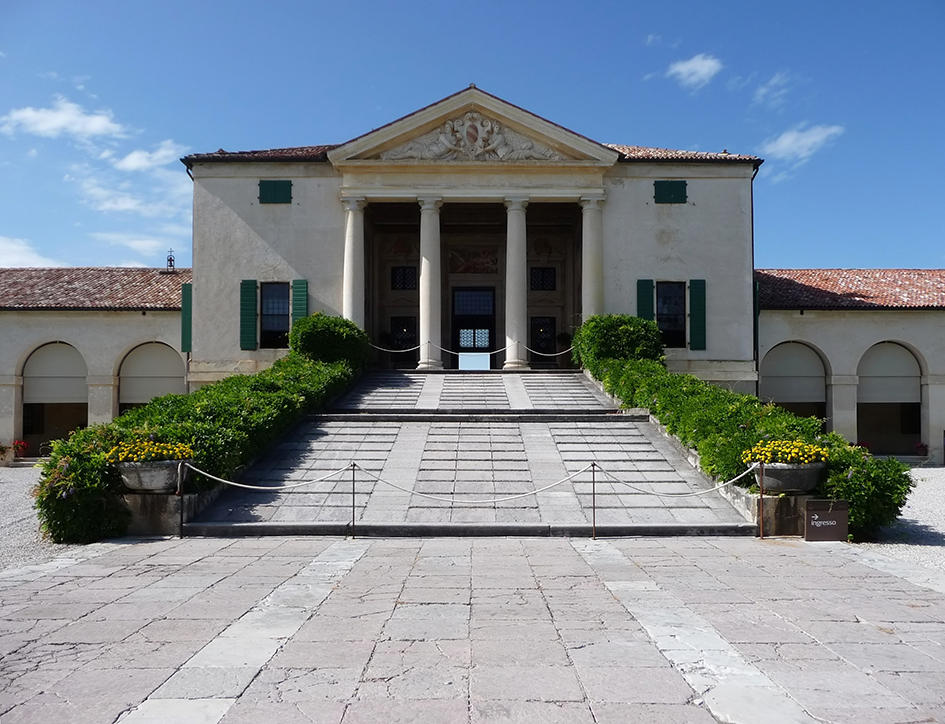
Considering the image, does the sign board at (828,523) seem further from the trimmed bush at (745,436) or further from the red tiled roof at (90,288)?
the red tiled roof at (90,288)

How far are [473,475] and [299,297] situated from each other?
12.7 metres

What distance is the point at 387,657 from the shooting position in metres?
4.59

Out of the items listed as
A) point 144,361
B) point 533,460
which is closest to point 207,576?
point 533,460

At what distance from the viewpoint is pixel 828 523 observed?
938cm

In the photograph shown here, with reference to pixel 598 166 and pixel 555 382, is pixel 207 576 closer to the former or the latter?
pixel 555 382

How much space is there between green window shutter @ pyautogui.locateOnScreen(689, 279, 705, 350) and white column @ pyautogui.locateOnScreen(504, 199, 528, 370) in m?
5.40

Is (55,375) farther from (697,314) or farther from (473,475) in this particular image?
(697,314)

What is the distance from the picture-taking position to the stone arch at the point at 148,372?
84.6ft

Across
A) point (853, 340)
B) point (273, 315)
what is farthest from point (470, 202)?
point (853, 340)

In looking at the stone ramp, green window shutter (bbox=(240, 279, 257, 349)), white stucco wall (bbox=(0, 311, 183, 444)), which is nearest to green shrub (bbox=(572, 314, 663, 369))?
the stone ramp

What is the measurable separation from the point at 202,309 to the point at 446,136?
9677 millimetres

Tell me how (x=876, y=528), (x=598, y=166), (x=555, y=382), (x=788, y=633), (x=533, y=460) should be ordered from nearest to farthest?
(x=788, y=633) < (x=876, y=528) < (x=533, y=460) < (x=555, y=382) < (x=598, y=166)

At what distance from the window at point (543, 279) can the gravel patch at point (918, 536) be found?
15827 mm

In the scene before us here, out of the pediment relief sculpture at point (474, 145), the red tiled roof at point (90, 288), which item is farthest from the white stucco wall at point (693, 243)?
the red tiled roof at point (90, 288)
